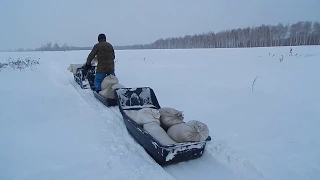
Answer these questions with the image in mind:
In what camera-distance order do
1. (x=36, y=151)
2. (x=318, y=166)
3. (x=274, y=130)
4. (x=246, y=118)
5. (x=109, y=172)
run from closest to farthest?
(x=109, y=172), (x=318, y=166), (x=36, y=151), (x=274, y=130), (x=246, y=118)

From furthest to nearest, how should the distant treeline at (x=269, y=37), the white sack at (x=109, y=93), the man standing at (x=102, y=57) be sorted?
the distant treeline at (x=269, y=37) < the man standing at (x=102, y=57) < the white sack at (x=109, y=93)

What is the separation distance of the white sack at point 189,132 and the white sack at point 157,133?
4.0 inches

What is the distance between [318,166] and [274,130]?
3.69 ft

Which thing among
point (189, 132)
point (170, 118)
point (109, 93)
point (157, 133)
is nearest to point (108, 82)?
point (109, 93)

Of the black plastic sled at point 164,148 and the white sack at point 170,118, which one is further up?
the white sack at point 170,118

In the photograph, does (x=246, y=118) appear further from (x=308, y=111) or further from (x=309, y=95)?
(x=309, y=95)

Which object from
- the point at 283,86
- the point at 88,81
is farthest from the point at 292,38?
the point at 88,81

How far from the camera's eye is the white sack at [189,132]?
298 centimetres

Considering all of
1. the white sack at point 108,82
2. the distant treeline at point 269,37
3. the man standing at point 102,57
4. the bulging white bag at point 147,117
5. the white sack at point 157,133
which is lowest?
the white sack at point 157,133

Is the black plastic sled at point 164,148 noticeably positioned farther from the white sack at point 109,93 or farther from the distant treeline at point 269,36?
the distant treeline at point 269,36

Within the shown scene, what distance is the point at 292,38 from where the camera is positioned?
51812 mm

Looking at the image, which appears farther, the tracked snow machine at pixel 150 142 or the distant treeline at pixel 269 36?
the distant treeline at pixel 269 36

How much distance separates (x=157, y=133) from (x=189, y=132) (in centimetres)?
46

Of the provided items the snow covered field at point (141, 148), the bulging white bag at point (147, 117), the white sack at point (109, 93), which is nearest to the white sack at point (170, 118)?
the bulging white bag at point (147, 117)
